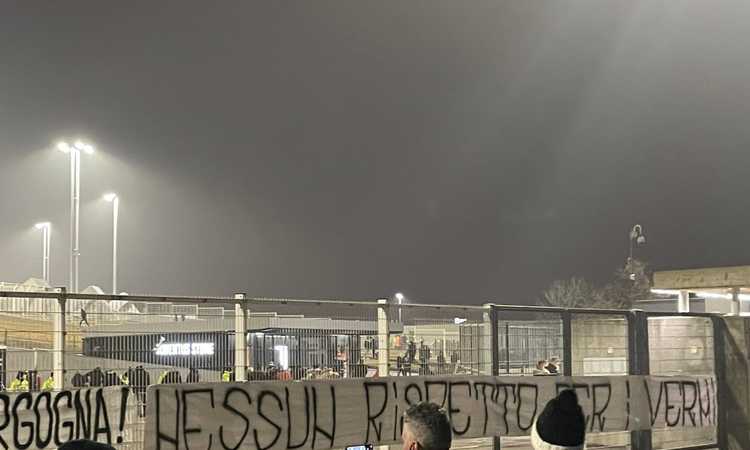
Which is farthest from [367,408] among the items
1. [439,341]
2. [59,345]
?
[59,345]

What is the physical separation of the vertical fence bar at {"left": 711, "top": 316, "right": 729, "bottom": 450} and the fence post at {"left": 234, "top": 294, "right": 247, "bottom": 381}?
779cm

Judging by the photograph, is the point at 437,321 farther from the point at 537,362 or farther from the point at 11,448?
the point at 11,448

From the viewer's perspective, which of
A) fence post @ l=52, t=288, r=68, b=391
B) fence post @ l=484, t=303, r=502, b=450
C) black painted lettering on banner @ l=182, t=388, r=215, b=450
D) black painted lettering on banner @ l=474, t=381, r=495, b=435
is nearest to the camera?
fence post @ l=52, t=288, r=68, b=391

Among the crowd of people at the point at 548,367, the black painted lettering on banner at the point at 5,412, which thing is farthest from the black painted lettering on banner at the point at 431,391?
the black painted lettering on banner at the point at 5,412

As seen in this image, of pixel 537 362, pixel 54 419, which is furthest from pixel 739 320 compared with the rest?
pixel 54 419

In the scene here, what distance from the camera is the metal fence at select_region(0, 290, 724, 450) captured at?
7.98 m

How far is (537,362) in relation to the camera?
38.1 feet

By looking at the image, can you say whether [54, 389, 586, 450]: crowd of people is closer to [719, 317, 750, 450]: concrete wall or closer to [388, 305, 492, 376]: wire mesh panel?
[388, 305, 492, 376]: wire mesh panel

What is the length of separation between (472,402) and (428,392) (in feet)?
2.22

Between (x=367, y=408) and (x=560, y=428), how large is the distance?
4.85 meters

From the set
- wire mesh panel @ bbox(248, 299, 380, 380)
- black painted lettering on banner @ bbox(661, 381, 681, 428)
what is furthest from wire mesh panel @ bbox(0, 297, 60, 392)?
black painted lettering on banner @ bbox(661, 381, 681, 428)

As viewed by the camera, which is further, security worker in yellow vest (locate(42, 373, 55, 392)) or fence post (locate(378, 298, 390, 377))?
fence post (locate(378, 298, 390, 377))

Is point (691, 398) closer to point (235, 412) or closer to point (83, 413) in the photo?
point (235, 412)

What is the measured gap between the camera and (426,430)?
14.3 ft
